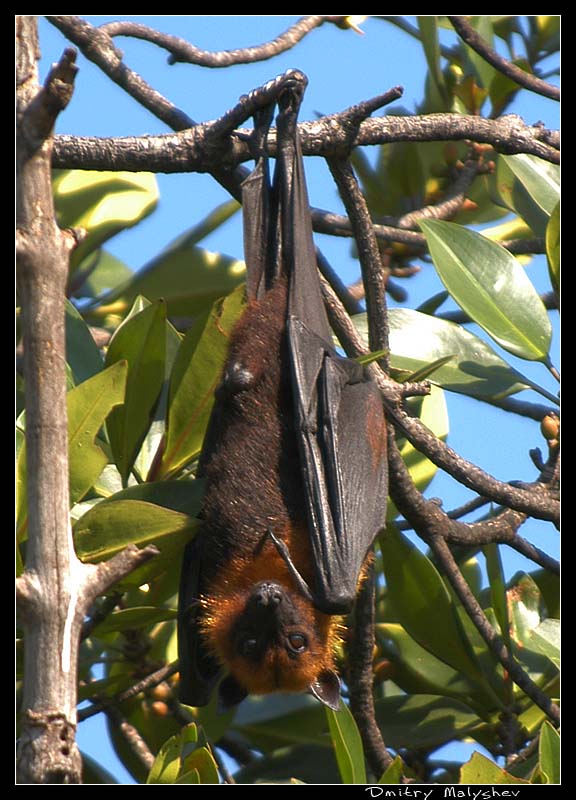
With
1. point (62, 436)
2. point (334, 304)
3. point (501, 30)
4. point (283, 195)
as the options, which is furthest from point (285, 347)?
point (501, 30)

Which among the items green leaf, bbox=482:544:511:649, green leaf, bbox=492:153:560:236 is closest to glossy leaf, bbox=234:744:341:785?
green leaf, bbox=482:544:511:649

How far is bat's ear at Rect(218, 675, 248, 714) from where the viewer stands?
4102 millimetres

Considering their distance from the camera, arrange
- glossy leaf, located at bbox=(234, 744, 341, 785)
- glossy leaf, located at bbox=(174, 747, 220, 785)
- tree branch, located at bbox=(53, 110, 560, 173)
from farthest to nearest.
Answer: glossy leaf, located at bbox=(234, 744, 341, 785)
tree branch, located at bbox=(53, 110, 560, 173)
glossy leaf, located at bbox=(174, 747, 220, 785)

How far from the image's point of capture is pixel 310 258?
4.27 meters

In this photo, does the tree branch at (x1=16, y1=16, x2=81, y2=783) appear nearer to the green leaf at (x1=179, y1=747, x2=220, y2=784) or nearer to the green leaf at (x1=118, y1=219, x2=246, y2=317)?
the green leaf at (x1=179, y1=747, x2=220, y2=784)

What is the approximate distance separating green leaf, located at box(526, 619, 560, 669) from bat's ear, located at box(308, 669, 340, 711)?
0.76 metres

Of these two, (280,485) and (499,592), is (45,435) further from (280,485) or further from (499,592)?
(499,592)

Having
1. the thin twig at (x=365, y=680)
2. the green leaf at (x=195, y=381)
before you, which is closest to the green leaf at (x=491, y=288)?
the green leaf at (x=195, y=381)

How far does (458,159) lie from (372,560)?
259 cm

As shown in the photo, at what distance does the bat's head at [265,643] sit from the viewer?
408 centimetres

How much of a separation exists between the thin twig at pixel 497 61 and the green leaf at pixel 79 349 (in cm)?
228

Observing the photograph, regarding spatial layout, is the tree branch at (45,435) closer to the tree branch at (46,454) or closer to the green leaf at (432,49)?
the tree branch at (46,454)

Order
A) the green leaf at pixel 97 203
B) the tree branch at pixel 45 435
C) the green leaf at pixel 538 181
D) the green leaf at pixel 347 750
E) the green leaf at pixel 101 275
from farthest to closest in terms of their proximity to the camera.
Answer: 1. the green leaf at pixel 101 275
2. the green leaf at pixel 97 203
3. the green leaf at pixel 538 181
4. the green leaf at pixel 347 750
5. the tree branch at pixel 45 435

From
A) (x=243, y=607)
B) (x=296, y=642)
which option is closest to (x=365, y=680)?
(x=296, y=642)
